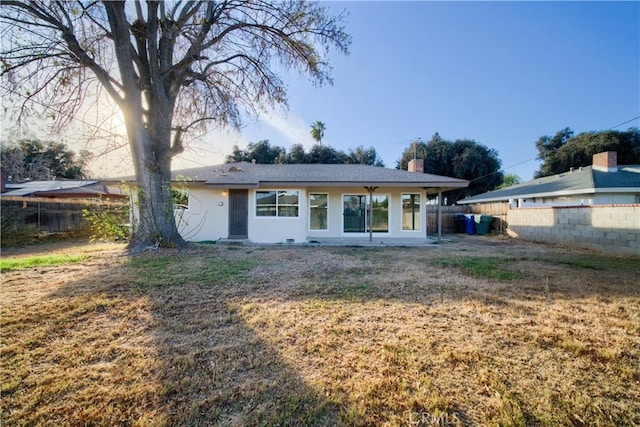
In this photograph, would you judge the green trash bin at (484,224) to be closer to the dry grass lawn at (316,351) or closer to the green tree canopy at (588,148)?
the dry grass lawn at (316,351)

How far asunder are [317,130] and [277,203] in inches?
927

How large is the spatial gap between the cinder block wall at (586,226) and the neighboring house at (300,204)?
13.4ft

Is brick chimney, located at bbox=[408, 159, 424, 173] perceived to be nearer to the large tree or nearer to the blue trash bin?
the blue trash bin

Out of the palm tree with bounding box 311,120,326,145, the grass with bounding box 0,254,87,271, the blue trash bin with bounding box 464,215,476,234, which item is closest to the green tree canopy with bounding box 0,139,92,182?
the palm tree with bounding box 311,120,326,145

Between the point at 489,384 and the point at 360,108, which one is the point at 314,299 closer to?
the point at 489,384

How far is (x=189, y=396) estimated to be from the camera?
2.08 m

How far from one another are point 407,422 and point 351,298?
8.20 feet

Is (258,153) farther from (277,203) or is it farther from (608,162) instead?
(608,162)

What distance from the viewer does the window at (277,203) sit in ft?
38.2

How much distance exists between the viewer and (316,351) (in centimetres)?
273

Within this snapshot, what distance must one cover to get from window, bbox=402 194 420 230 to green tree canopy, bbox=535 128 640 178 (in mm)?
23908

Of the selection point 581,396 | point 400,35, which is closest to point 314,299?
point 581,396

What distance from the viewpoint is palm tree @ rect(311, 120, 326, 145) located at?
3281cm

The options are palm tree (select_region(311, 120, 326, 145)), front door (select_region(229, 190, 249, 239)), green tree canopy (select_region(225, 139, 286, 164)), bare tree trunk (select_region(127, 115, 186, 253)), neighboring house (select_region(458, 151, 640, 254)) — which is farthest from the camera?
palm tree (select_region(311, 120, 326, 145))
